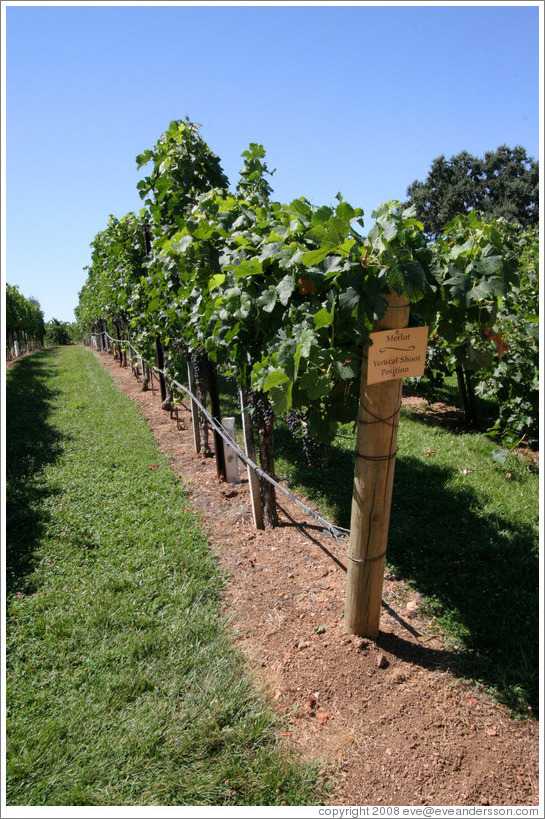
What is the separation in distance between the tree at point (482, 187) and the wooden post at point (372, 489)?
1329 inches

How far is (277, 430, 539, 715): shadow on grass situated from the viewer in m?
2.61

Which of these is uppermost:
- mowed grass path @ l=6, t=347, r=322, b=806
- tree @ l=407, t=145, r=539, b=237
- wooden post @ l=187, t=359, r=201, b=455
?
tree @ l=407, t=145, r=539, b=237

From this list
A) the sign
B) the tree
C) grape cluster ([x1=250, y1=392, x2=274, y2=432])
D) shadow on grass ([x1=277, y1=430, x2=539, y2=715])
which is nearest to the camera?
the sign

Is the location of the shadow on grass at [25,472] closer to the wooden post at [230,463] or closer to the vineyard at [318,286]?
the wooden post at [230,463]

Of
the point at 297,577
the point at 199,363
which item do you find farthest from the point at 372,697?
the point at 199,363

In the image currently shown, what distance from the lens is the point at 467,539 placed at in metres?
3.86

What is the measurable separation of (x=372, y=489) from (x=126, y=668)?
1.59 metres

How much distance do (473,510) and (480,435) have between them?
2767 mm

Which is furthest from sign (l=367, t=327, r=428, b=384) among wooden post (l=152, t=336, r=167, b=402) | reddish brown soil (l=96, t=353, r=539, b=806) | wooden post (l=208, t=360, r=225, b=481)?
wooden post (l=152, t=336, r=167, b=402)

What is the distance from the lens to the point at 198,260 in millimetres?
3760

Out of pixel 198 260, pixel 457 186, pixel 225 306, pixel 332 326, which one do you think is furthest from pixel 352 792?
pixel 457 186

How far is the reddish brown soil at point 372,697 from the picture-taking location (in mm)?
2016

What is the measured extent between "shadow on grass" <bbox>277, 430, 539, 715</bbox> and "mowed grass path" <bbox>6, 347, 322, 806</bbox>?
995 mm

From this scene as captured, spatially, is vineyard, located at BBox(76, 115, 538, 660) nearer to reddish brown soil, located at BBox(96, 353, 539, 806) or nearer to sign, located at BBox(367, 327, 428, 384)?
sign, located at BBox(367, 327, 428, 384)
